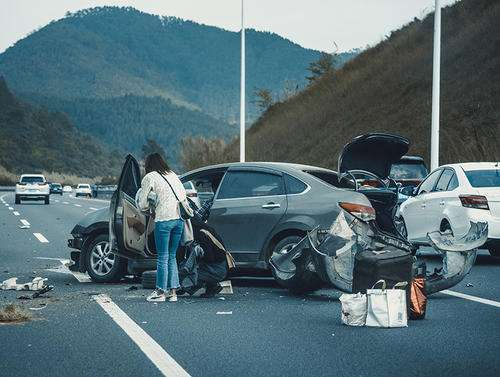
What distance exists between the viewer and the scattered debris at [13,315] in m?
9.29

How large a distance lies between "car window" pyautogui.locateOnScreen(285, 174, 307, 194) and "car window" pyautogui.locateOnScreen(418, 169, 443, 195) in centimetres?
486

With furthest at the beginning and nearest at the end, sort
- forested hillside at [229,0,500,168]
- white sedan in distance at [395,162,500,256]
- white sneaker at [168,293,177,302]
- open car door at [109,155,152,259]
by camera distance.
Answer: forested hillside at [229,0,500,168]
white sedan in distance at [395,162,500,256]
open car door at [109,155,152,259]
white sneaker at [168,293,177,302]

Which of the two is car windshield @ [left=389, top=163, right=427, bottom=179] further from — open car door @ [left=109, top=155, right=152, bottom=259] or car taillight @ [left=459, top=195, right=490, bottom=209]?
open car door @ [left=109, top=155, right=152, bottom=259]

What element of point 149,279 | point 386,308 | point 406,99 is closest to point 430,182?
point 149,279

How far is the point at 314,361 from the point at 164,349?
131 cm

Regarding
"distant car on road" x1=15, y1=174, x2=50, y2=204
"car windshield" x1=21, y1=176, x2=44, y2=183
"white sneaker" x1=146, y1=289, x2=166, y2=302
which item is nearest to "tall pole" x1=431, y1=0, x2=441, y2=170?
"white sneaker" x1=146, y1=289, x2=166, y2=302

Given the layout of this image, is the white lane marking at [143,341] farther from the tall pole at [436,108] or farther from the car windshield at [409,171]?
the tall pole at [436,108]

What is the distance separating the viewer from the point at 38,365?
7.05m

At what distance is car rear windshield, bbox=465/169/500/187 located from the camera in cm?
1498

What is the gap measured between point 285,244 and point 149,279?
5.99ft

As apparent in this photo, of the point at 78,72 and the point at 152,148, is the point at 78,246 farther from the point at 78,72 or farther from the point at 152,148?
the point at 78,72

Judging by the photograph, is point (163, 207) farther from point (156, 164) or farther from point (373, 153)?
point (373, 153)

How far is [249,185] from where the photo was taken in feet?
40.5

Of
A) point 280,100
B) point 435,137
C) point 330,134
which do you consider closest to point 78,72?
point 280,100
